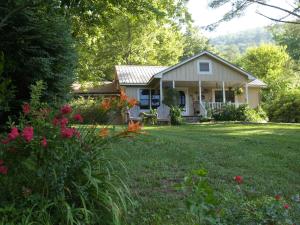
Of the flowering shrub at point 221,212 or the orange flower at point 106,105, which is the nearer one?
the flowering shrub at point 221,212

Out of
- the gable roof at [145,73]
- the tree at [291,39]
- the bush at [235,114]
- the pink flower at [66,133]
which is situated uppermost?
the tree at [291,39]

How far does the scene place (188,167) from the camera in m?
6.67

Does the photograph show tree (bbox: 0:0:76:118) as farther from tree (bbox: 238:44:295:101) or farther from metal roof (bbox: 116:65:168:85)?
tree (bbox: 238:44:295:101)

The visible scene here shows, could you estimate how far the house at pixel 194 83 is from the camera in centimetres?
2288

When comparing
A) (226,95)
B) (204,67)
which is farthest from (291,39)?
(204,67)

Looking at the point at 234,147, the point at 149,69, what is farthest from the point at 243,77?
the point at 234,147

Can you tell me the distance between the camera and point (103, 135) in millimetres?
3615

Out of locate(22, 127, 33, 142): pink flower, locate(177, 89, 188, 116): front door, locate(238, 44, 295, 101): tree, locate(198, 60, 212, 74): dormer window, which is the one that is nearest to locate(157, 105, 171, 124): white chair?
locate(198, 60, 212, 74): dormer window

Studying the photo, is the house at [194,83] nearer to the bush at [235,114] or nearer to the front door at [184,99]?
the front door at [184,99]

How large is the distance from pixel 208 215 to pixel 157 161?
431 cm

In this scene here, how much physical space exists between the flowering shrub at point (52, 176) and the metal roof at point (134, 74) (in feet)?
67.4

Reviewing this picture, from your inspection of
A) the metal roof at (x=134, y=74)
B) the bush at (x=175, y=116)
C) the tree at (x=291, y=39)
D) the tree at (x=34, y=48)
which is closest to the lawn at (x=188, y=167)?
the tree at (x=34, y=48)

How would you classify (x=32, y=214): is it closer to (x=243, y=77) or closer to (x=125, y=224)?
(x=125, y=224)

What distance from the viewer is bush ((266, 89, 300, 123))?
73.4ft
